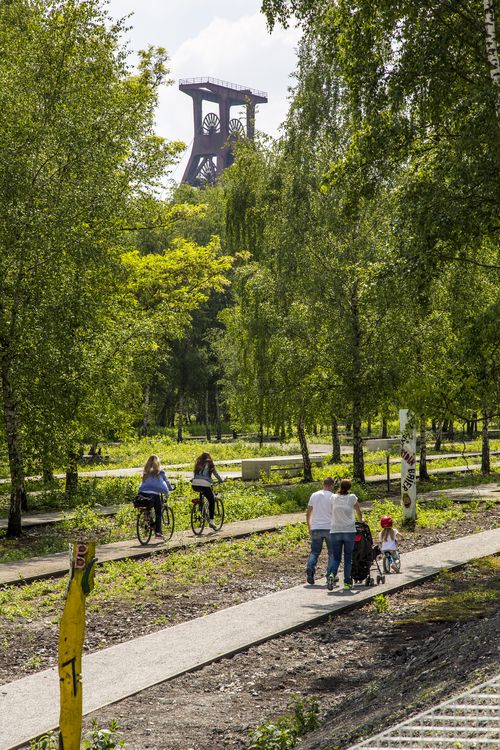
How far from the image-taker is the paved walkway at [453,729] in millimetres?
4262

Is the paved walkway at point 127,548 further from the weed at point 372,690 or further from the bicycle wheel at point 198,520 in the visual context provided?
the weed at point 372,690

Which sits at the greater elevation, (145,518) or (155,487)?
(155,487)

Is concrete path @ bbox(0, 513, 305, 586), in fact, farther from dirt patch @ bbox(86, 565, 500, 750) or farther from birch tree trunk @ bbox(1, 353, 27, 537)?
dirt patch @ bbox(86, 565, 500, 750)

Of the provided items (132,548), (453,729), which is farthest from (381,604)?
(453,729)

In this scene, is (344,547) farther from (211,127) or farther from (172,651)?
(211,127)

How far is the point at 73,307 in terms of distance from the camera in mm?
18156

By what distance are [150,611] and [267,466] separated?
18.3 metres

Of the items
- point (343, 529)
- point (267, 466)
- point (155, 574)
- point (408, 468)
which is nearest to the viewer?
point (343, 529)

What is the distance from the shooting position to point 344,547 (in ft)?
40.0

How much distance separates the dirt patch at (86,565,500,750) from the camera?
658 centimetres

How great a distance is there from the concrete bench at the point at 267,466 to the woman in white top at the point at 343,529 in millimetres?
16446

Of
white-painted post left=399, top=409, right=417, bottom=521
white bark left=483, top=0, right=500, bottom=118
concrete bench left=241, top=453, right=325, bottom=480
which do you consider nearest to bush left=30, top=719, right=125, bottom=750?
white-painted post left=399, top=409, right=417, bottom=521

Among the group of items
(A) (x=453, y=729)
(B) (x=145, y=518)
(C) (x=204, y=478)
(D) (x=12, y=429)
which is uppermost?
(D) (x=12, y=429)

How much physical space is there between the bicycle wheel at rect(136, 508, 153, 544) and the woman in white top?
4.86m
